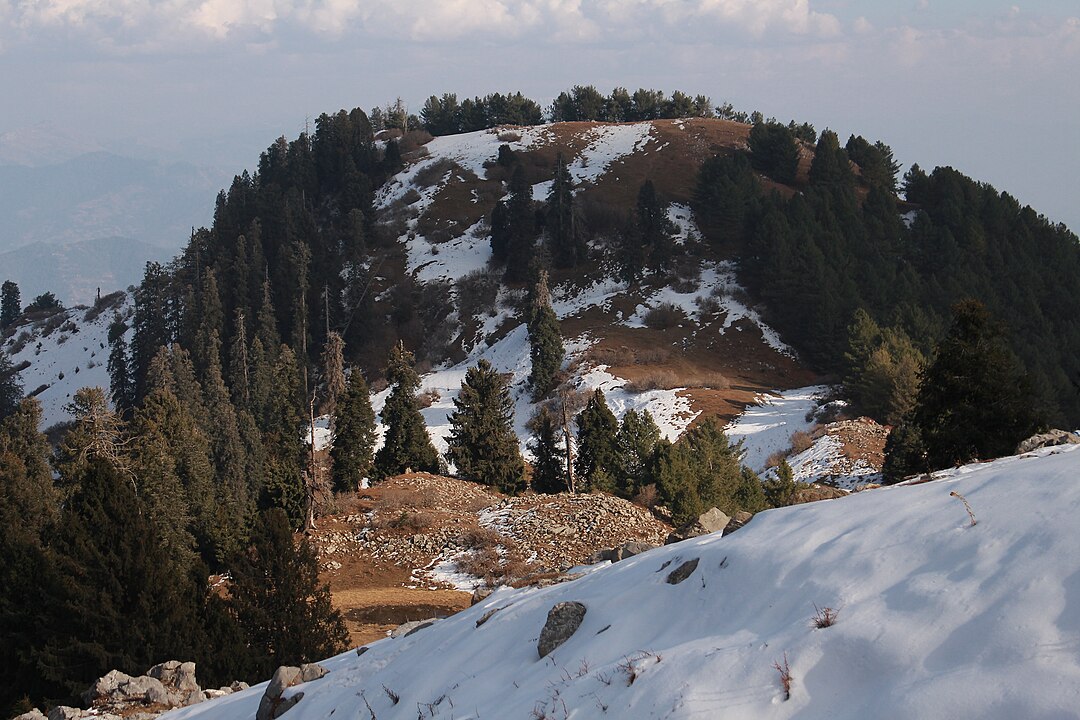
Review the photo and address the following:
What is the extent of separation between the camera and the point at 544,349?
199 feet

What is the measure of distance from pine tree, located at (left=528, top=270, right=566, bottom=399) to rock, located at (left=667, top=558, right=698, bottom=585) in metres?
50.3

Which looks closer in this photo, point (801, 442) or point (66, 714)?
point (66, 714)

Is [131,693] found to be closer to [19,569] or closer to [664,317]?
[19,569]

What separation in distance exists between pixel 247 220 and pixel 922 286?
226 ft

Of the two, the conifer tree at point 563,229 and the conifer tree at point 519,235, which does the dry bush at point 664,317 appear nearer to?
the conifer tree at point 563,229

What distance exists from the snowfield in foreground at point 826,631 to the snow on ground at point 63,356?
95.4 metres

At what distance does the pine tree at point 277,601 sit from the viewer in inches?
768

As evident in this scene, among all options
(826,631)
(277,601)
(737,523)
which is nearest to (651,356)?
(277,601)

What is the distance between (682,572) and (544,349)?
51.4m

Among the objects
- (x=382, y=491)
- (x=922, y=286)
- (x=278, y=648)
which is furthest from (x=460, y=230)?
(x=278, y=648)

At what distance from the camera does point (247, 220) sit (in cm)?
9975

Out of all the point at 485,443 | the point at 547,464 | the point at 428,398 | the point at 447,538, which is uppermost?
the point at 485,443

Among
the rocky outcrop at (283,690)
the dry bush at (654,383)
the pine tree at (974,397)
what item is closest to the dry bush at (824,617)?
the rocky outcrop at (283,690)

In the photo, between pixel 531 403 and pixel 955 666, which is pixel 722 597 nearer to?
pixel 955 666
